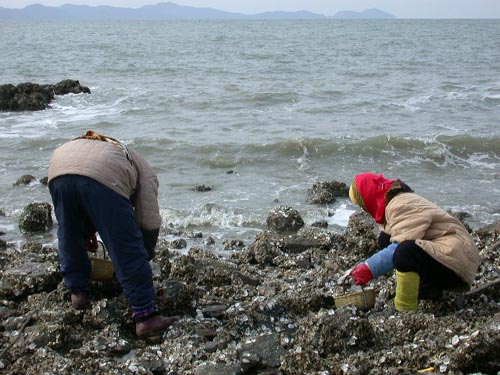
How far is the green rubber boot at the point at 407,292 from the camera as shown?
4.93 meters

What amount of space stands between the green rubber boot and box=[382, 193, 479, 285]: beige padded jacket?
30 cm

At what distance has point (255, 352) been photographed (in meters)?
4.25

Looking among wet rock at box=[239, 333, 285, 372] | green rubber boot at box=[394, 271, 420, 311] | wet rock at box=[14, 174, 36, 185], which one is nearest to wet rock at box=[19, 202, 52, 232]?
wet rock at box=[14, 174, 36, 185]

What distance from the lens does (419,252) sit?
4820mm

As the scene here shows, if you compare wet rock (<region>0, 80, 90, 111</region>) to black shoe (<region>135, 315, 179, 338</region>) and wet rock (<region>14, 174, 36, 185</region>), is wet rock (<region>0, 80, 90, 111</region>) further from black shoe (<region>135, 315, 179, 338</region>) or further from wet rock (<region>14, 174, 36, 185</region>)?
black shoe (<region>135, 315, 179, 338</region>)

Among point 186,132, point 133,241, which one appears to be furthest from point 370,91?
point 133,241

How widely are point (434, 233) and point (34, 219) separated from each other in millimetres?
6694

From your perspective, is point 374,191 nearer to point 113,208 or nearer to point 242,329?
point 242,329

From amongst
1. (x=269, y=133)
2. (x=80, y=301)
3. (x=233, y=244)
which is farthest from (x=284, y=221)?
(x=269, y=133)

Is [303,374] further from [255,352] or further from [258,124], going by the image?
[258,124]

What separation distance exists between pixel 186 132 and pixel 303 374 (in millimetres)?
13682

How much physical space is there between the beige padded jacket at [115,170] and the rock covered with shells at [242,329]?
2.66 feet

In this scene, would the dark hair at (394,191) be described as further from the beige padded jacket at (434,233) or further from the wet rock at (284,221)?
the wet rock at (284,221)

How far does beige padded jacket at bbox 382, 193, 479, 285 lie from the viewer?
4809 mm
